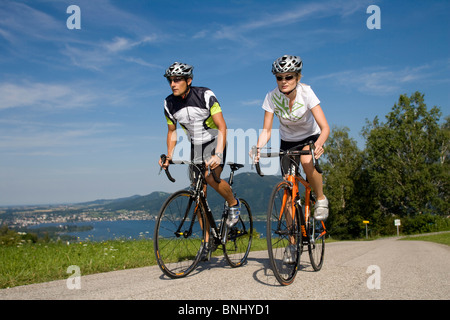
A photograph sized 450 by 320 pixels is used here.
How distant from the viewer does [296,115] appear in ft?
15.4

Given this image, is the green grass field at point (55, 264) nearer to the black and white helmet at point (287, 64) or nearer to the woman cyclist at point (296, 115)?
the woman cyclist at point (296, 115)

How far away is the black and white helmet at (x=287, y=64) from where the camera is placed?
4.46m

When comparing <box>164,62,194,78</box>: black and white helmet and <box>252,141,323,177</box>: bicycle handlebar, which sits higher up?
<box>164,62,194,78</box>: black and white helmet

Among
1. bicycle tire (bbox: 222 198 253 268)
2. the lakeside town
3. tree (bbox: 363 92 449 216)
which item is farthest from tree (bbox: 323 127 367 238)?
bicycle tire (bbox: 222 198 253 268)

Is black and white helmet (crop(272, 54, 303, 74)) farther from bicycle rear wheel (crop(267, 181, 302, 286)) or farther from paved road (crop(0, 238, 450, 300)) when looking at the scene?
paved road (crop(0, 238, 450, 300))

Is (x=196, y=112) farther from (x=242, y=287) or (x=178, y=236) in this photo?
(x=242, y=287)

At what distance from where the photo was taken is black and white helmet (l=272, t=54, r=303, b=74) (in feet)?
14.6

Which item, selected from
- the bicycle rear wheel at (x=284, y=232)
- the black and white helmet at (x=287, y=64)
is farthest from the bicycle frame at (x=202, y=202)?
the black and white helmet at (x=287, y=64)

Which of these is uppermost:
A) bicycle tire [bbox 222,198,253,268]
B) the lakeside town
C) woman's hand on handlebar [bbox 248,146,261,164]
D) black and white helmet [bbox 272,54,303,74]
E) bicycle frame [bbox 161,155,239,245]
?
black and white helmet [bbox 272,54,303,74]

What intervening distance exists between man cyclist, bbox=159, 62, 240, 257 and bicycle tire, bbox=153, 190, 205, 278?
0.19 m

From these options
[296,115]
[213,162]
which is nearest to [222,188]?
[213,162]
